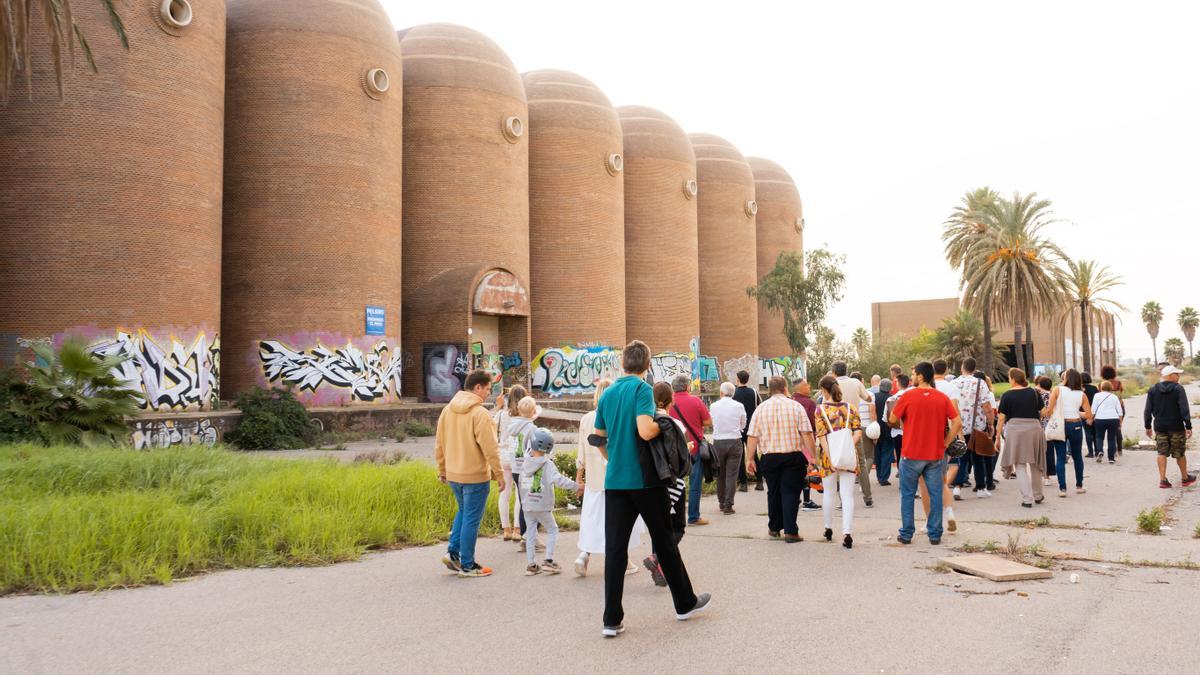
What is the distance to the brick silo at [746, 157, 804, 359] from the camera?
5291 centimetres

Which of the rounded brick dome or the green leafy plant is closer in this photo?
the green leafy plant

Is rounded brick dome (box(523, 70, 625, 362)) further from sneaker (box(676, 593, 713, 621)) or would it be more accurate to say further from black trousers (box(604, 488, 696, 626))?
black trousers (box(604, 488, 696, 626))

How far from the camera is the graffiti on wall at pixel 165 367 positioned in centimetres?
2072

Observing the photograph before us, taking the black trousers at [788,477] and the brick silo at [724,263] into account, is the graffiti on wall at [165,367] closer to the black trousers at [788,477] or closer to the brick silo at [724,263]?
the black trousers at [788,477]

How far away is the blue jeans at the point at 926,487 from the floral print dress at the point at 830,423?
1.90 feet

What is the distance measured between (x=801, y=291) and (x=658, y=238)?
9545 mm

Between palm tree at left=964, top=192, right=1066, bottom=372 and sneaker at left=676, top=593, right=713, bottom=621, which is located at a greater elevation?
palm tree at left=964, top=192, right=1066, bottom=372

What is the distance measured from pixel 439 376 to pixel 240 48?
40.3ft

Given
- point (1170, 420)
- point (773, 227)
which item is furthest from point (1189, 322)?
point (1170, 420)

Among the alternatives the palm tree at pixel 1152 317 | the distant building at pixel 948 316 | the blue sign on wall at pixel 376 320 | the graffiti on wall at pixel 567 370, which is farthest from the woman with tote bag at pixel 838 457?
the palm tree at pixel 1152 317

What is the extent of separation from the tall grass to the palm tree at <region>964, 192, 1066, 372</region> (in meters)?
34.7

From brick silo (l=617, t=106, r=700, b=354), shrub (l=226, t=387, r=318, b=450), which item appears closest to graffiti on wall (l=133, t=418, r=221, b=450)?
shrub (l=226, t=387, r=318, b=450)

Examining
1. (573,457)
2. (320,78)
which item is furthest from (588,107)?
(573,457)

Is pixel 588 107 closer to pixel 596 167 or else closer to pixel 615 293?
pixel 596 167
